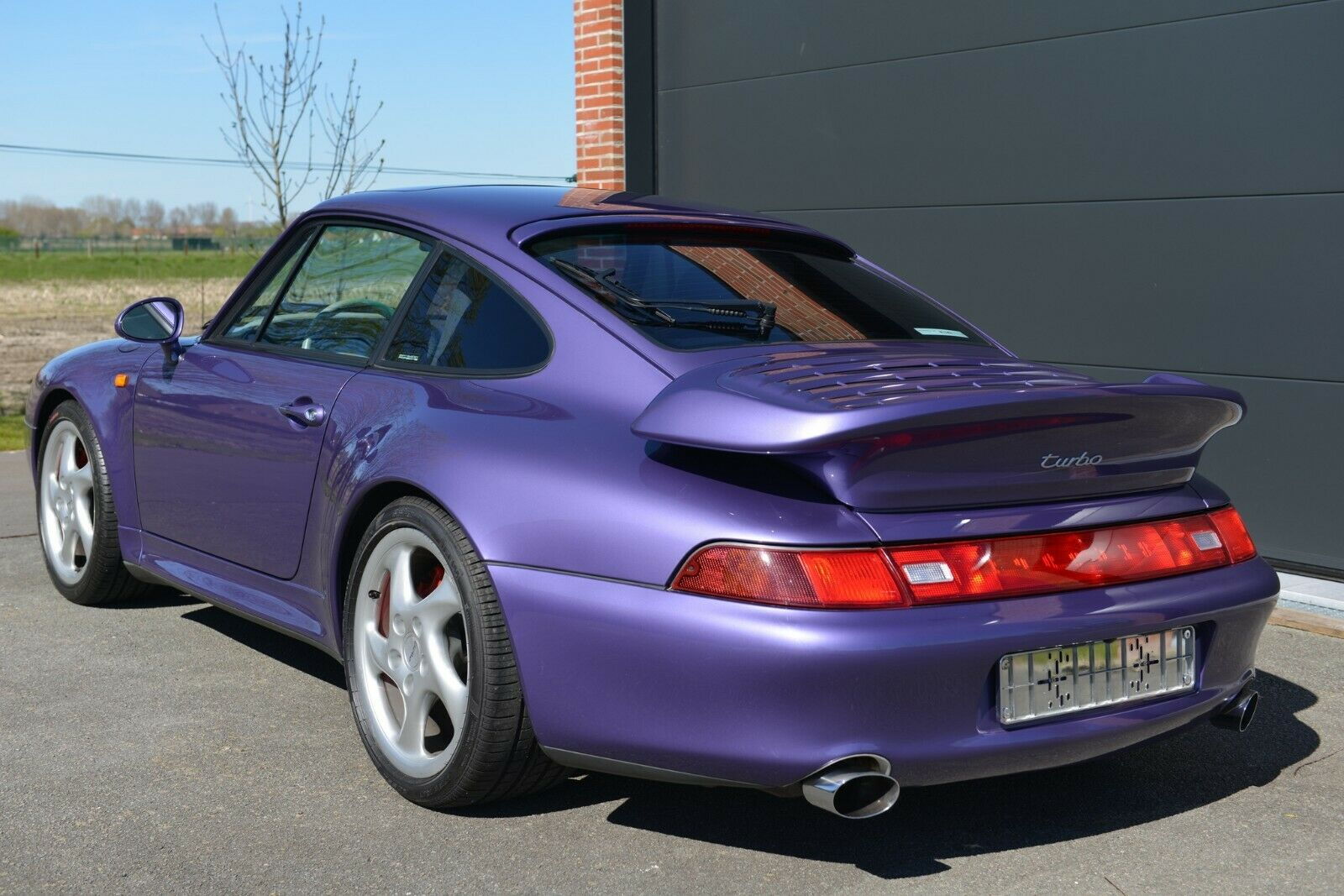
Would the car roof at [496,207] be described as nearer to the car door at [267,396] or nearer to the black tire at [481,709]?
the car door at [267,396]

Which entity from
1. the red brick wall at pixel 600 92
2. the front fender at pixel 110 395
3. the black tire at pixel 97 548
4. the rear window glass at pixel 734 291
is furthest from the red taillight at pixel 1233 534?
the red brick wall at pixel 600 92

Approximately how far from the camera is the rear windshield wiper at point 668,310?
337 cm

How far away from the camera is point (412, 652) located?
3.42 m

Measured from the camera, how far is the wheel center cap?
3.39 m

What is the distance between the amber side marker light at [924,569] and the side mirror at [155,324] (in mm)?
2410

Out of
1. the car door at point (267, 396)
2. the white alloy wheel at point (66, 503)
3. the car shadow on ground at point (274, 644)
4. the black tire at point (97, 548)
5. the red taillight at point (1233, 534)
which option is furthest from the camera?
the white alloy wheel at point (66, 503)

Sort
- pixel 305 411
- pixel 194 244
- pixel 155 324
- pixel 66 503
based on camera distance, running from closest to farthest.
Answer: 1. pixel 305 411
2. pixel 155 324
3. pixel 66 503
4. pixel 194 244

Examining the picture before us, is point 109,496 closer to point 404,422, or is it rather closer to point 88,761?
point 88,761

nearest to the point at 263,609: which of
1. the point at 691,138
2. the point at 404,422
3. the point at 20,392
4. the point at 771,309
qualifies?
the point at 404,422

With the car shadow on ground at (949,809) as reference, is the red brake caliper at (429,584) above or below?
above

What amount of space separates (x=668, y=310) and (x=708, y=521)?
2.50ft

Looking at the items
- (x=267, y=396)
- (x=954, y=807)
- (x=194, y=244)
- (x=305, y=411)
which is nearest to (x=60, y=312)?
(x=267, y=396)

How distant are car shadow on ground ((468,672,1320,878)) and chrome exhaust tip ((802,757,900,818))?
329 millimetres

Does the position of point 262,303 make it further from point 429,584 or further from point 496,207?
point 429,584
